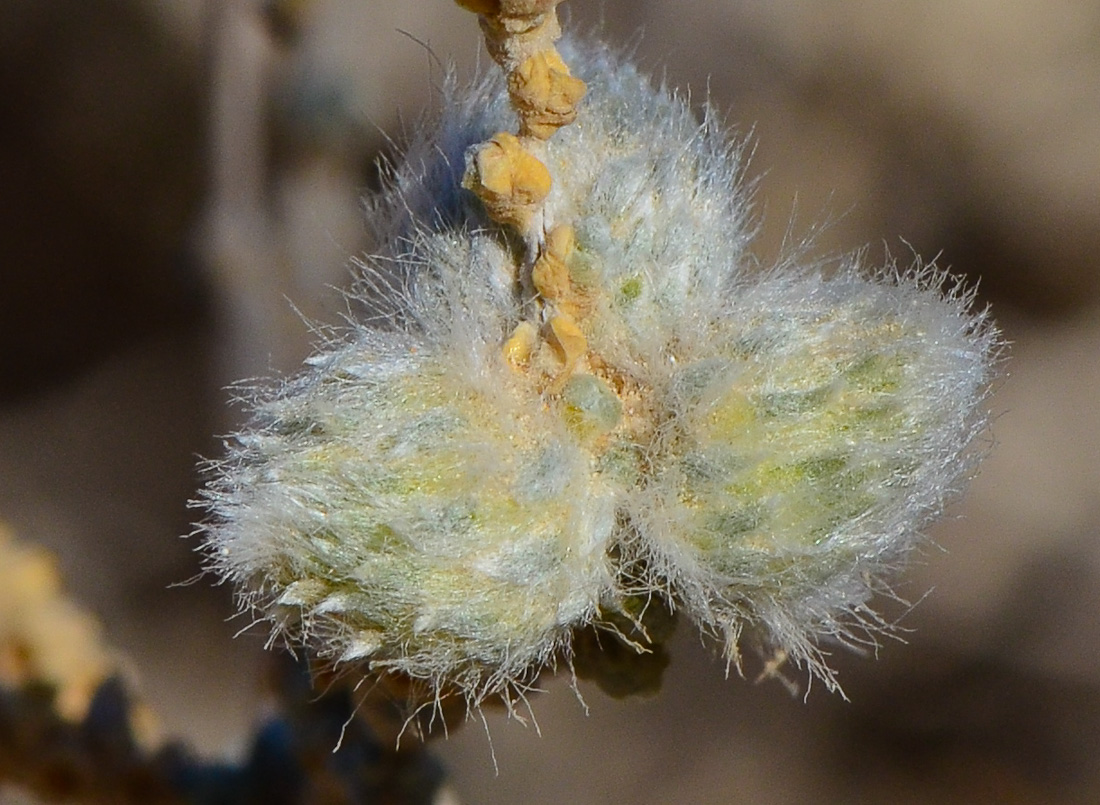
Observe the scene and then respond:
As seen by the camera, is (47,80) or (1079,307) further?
(47,80)

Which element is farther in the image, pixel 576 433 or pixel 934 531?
pixel 934 531

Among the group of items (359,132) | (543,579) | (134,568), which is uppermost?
(543,579)

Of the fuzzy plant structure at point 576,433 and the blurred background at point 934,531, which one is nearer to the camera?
the fuzzy plant structure at point 576,433

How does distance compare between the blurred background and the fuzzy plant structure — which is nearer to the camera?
the fuzzy plant structure

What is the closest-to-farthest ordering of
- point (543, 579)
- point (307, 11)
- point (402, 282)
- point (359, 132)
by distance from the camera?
point (543, 579) → point (402, 282) → point (307, 11) → point (359, 132)

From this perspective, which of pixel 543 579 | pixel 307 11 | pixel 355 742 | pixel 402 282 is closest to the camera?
pixel 543 579

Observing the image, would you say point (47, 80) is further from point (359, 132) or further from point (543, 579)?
point (543, 579)

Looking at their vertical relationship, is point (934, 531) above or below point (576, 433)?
below

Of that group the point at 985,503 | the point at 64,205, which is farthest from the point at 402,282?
the point at 64,205
